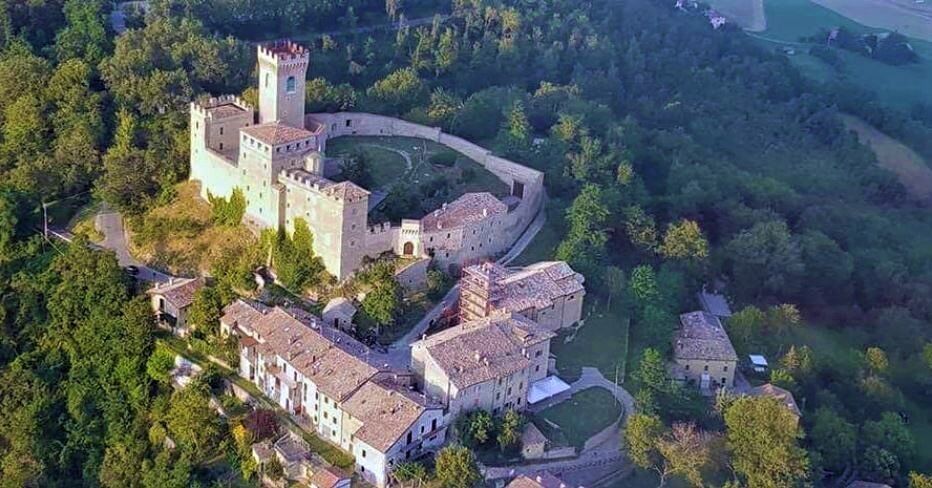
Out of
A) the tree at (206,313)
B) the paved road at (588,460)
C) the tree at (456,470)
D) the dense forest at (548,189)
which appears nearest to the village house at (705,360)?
the dense forest at (548,189)

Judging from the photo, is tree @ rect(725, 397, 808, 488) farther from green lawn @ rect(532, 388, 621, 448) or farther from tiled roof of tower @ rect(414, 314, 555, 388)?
tiled roof of tower @ rect(414, 314, 555, 388)

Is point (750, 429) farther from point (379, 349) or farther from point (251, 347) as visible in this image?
point (251, 347)

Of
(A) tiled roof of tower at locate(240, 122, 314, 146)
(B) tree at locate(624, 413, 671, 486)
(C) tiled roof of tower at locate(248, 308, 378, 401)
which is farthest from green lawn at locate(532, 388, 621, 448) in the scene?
(A) tiled roof of tower at locate(240, 122, 314, 146)

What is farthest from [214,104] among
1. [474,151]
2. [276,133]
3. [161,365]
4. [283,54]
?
[474,151]

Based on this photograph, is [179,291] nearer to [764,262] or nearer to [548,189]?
[548,189]

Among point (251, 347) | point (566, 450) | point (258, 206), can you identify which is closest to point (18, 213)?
point (258, 206)
